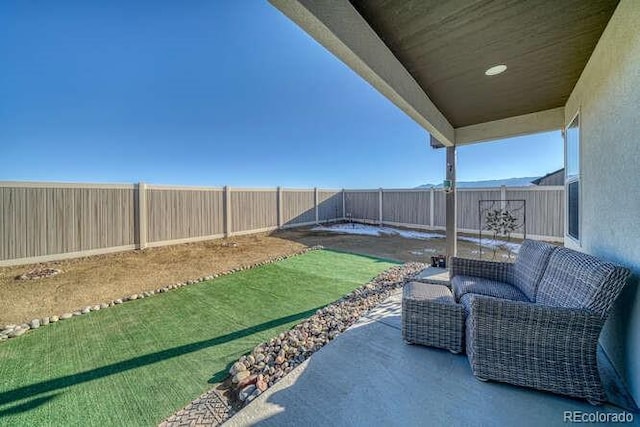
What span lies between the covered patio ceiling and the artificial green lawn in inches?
105

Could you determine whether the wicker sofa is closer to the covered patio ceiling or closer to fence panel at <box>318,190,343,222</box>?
the covered patio ceiling

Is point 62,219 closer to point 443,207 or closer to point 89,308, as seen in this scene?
point 89,308

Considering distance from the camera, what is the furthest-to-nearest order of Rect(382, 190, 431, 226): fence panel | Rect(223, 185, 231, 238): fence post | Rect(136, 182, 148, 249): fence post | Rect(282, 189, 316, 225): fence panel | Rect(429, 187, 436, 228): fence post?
1. Rect(282, 189, 316, 225): fence panel
2. Rect(382, 190, 431, 226): fence panel
3. Rect(429, 187, 436, 228): fence post
4. Rect(223, 185, 231, 238): fence post
5. Rect(136, 182, 148, 249): fence post

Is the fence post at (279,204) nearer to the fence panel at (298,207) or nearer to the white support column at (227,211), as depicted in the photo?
the fence panel at (298,207)

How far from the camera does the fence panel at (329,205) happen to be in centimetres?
1141

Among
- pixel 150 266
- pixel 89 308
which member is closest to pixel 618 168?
pixel 89 308

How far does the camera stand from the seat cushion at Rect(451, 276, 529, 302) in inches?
89.4

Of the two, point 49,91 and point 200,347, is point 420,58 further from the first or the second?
point 49,91

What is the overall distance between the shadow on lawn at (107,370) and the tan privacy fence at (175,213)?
4724 millimetres

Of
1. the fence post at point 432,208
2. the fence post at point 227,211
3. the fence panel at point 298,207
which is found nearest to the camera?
the fence post at point 227,211

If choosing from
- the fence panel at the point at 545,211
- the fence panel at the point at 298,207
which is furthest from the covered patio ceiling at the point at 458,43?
the fence panel at the point at 298,207

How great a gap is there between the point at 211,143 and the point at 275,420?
897 cm

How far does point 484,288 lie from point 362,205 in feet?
31.0

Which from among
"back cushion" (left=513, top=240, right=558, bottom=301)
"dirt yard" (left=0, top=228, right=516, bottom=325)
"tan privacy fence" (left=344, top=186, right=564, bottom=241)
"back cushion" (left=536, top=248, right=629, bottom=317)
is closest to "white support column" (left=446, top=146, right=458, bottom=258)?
"dirt yard" (left=0, top=228, right=516, bottom=325)
